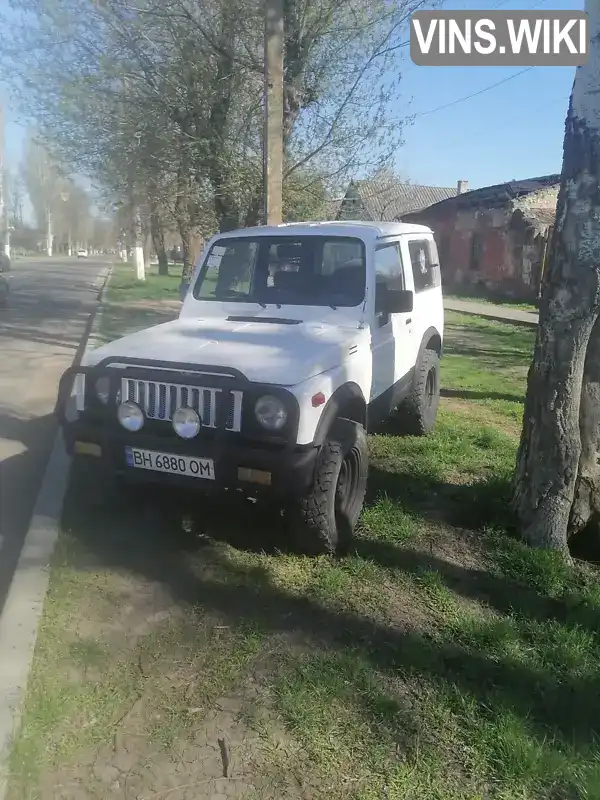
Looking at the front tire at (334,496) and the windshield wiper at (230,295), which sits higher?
the windshield wiper at (230,295)

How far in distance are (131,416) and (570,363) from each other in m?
2.40

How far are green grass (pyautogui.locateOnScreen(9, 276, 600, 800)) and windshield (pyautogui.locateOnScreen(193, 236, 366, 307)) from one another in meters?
1.52

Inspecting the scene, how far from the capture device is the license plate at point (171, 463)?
3.50 m

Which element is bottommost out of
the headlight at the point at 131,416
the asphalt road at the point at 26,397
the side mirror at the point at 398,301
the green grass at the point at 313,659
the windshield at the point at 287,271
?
the green grass at the point at 313,659

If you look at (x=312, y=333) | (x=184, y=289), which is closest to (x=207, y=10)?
(x=184, y=289)

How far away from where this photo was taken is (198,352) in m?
3.84

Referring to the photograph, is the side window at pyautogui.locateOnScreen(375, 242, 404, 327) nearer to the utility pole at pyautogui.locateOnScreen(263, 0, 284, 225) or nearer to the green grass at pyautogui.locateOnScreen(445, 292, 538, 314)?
the utility pole at pyautogui.locateOnScreen(263, 0, 284, 225)

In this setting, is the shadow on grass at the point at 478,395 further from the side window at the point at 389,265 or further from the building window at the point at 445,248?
the building window at the point at 445,248

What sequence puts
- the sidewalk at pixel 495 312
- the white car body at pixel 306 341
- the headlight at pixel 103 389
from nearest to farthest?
1. the white car body at pixel 306 341
2. the headlight at pixel 103 389
3. the sidewalk at pixel 495 312

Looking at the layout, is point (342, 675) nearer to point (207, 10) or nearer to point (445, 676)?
point (445, 676)

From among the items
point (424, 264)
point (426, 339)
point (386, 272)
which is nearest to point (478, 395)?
point (426, 339)

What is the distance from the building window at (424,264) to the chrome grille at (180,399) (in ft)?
10.1

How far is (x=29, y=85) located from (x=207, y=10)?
3240 mm

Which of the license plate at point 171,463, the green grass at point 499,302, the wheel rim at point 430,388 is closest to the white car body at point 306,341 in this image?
the wheel rim at point 430,388
